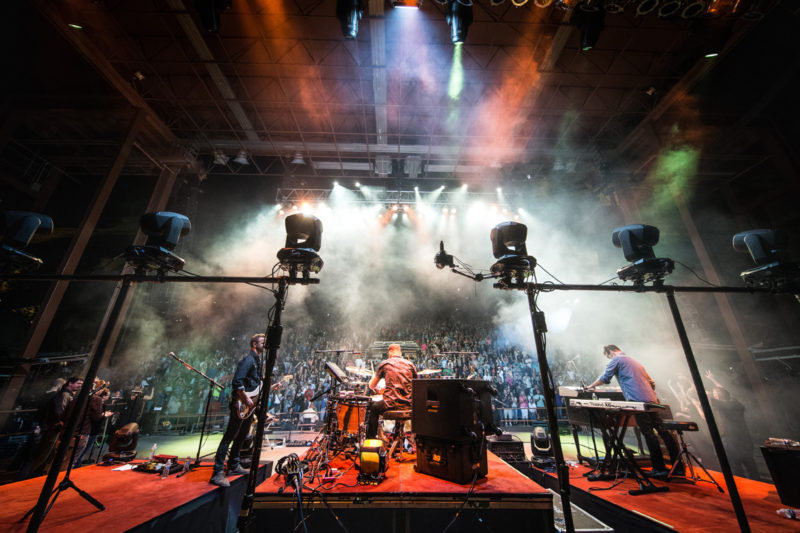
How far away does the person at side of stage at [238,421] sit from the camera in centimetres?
353

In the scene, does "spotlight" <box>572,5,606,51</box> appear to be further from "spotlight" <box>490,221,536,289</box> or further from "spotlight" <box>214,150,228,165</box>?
"spotlight" <box>214,150,228,165</box>

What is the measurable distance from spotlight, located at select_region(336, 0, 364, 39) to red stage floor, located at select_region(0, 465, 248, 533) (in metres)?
7.13

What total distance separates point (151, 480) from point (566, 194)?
42.7ft

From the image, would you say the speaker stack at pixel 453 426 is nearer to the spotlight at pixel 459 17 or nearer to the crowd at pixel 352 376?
the crowd at pixel 352 376

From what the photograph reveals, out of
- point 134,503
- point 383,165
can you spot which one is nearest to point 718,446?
point 134,503

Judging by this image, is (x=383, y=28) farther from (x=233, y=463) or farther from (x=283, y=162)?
(x=233, y=463)

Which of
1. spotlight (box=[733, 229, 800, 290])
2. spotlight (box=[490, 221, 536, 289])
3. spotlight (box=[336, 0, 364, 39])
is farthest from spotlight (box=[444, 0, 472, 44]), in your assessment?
spotlight (box=[733, 229, 800, 290])

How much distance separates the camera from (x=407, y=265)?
1327cm

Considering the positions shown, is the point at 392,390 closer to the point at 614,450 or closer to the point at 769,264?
the point at 614,450

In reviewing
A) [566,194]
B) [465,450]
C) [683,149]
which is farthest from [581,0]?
[465,450]

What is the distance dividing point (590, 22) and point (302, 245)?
6.88 meters

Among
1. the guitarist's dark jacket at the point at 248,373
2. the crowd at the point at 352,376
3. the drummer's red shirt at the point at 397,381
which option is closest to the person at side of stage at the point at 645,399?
the drummer's red shirt at the point at 397,381

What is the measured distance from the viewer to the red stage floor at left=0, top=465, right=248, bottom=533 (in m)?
2.47

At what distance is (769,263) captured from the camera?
326 centimetres
